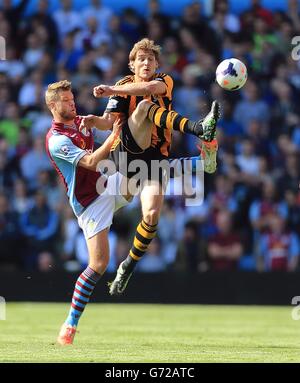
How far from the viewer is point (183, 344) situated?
33.3 feet

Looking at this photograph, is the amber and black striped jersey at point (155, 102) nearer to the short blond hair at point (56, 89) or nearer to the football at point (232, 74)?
the football at point (232, 74)

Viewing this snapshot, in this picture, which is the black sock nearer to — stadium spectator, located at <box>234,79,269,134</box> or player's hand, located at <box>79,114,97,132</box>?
player's hand, located at <box>79,114,97,132</box>

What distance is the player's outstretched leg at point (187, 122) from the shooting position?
959cm

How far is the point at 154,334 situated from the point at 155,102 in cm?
279

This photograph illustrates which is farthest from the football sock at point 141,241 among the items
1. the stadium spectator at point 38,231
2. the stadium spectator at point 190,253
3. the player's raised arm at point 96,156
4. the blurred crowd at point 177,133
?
the stadium spectator at point 38,231

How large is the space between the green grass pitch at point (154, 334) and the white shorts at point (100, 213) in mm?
1177

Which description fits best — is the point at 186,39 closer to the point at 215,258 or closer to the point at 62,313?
the point at 215,258

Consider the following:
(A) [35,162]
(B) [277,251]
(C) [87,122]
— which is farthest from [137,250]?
(A) [35,162]

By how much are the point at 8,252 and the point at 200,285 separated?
330cm

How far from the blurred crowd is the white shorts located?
Answer: 621cm

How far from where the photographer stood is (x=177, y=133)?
17.4m

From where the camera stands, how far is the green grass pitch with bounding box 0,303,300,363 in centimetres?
893
